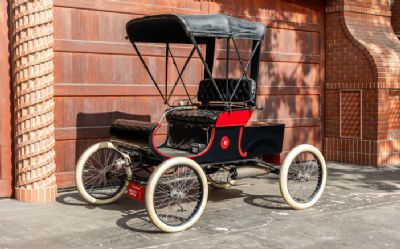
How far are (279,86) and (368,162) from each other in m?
2.09

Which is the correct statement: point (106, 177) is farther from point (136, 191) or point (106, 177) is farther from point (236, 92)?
point (236, 92)

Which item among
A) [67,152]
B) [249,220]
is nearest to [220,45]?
[67,152]

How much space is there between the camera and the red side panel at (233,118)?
643 centimetres

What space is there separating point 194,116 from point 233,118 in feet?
1.55

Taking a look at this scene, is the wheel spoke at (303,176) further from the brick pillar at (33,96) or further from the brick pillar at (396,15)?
the brick pillar at (396,15)

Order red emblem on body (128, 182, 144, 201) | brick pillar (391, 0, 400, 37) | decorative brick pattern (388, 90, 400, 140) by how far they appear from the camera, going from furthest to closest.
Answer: brick pillar (391, 0, 400, 37), decorative brick pattern (388, 90, 400, 140), red emblem on body (128, 182, 144, 201)

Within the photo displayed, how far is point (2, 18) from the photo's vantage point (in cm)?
708

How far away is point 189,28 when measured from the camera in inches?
235

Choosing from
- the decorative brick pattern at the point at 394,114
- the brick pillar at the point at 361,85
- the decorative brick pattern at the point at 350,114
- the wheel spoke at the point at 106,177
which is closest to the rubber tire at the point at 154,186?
the wheel spoke at the point at 106,177

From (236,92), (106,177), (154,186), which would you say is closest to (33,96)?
(106,177)

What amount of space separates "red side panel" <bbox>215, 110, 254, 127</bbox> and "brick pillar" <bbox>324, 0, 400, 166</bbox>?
413 centimetres

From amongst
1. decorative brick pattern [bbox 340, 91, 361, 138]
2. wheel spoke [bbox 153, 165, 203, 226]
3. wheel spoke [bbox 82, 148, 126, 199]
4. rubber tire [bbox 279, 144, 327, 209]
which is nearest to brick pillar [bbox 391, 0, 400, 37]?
decorative brick pattern [bbox 340, 91, 361, 138]

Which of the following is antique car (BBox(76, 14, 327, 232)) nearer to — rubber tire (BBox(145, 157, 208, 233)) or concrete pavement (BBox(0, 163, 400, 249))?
rubber tire (BBox(145, 157, 208, 233))

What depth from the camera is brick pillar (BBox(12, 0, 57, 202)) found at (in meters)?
6.87
